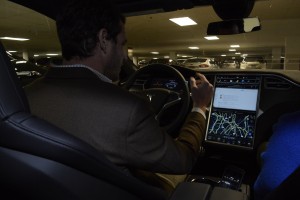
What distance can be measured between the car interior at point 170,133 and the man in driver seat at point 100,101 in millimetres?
96

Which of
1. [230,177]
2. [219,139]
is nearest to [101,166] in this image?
[230,177]

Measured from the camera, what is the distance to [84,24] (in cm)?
120

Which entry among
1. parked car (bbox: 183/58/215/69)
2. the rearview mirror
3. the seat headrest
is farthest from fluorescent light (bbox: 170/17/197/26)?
the seat headrest

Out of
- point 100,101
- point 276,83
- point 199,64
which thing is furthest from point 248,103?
point 199,64

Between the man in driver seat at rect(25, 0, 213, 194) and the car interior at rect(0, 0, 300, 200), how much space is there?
96mm

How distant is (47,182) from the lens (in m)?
0.88

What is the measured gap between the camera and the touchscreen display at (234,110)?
86.8 inches

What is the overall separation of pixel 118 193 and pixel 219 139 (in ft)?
4.70

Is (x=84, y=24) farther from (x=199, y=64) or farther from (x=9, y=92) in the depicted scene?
(x=199, y=64)

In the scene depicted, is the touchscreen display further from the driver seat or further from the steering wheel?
the driver seat

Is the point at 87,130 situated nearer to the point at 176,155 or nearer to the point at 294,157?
the point at 176,155

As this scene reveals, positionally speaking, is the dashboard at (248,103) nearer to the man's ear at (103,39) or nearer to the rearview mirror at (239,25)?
the rearview mirror at (239,25)

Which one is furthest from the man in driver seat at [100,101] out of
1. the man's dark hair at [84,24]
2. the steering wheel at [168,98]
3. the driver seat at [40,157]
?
the steering wheel at [168,98]

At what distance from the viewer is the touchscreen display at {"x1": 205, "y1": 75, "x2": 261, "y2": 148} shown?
2.21 m
